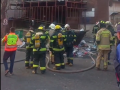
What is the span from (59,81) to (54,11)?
12.1 meters

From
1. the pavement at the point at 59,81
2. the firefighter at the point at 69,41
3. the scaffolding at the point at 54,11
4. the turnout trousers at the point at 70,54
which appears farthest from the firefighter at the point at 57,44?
the scaffolding at the point at 54,11

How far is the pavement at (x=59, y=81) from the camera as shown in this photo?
6.65 meters

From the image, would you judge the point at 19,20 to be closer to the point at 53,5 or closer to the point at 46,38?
the point at 53,5

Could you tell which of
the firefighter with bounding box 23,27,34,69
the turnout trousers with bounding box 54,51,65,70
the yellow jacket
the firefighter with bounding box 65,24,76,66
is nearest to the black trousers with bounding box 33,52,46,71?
the turnout trousers with bounding box 54,51,65,70

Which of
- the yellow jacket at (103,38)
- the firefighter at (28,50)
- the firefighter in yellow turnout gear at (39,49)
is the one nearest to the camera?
the firefighter in yellow turnout gear at (39,49)

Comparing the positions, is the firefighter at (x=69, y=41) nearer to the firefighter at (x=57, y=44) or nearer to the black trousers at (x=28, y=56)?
the firefighter at (x=57, y=44)

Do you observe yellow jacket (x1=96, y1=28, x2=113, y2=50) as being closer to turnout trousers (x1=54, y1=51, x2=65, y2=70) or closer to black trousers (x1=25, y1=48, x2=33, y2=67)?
turnout trousers (x1=54, y1=51, x2=65, y2=70)

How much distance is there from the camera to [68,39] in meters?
9.43

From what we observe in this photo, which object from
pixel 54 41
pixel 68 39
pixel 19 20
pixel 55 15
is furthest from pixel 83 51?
pixel 19 20

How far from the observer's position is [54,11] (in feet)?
61.4

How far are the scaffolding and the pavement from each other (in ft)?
33.4

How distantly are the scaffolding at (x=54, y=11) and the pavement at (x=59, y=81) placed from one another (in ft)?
33.4

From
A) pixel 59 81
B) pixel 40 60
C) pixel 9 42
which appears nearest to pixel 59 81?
pixel 59 81

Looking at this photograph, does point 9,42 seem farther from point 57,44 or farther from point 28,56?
point 57,44
